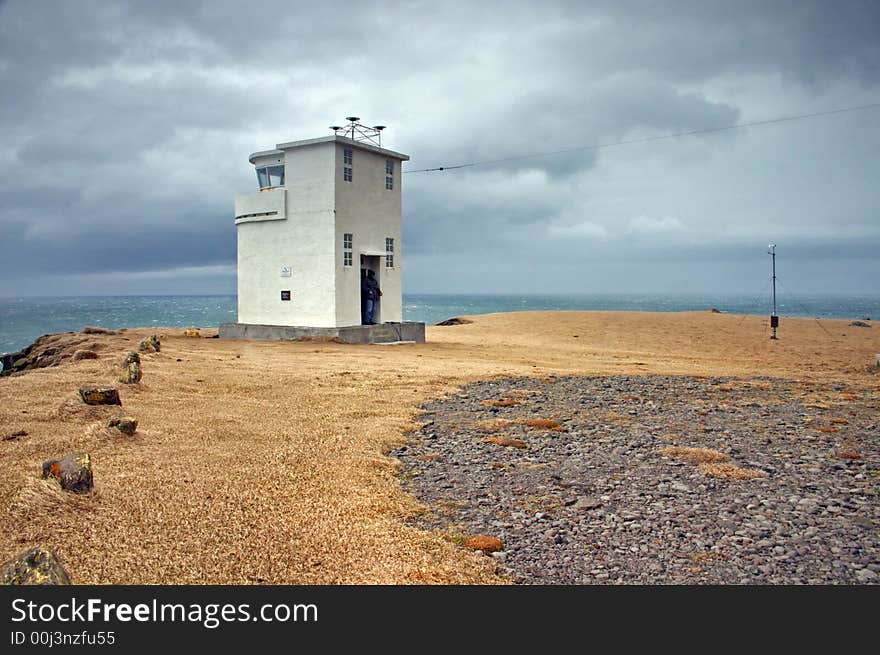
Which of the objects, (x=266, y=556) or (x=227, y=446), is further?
(x=227, y=446)

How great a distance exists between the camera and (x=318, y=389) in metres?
12.5

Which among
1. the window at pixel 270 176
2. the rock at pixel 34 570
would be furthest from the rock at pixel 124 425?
the window at pixel 270 176

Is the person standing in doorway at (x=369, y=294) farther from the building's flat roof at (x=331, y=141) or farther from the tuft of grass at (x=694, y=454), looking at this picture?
the tuft of grass at (x=694, y=454)

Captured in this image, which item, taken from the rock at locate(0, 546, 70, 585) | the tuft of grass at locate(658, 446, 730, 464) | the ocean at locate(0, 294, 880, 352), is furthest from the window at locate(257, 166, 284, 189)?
the ocean at locate(0, 294, 880, 352)

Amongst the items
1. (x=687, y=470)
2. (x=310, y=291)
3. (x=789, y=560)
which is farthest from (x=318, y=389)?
(x=310, y=291)

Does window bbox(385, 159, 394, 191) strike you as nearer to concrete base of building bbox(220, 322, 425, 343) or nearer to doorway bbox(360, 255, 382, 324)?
doorway bbox(360, 255, 382, 324)

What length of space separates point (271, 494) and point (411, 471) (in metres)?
1.74

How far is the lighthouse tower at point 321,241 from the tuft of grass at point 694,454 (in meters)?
16.5

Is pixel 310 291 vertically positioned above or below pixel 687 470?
above

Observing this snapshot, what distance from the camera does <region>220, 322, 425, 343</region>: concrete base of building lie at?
23.3 m

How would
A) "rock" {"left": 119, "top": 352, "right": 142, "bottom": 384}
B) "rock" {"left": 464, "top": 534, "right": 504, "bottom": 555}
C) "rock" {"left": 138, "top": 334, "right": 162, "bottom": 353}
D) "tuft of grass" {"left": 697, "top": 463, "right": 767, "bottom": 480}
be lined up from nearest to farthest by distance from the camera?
1. "rock" {"left": 464, "top": 534, "right": 504, "bottom": 555}
2. "tuft of grass" {"left": 697, "top": 463, "right": 767, "bottom": 480}
3. "rock" {"left": 119, "top": 352, "right": 142, "bottom": 384}
4. "rock" {"left": 138, "top": 334, "right": 162, "bottom": 353}

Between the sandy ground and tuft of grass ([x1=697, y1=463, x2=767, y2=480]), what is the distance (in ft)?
10.3

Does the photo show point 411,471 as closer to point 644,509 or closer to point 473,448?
point 473,448

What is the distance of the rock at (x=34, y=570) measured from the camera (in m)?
3.79
